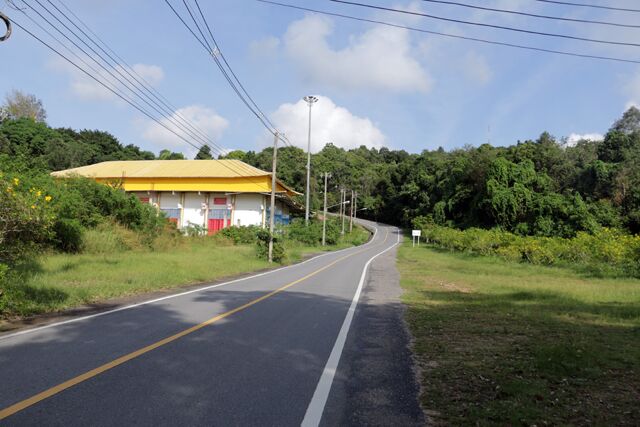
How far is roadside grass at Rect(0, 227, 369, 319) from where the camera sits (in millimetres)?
10078

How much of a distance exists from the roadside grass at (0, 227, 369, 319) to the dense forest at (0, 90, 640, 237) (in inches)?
306

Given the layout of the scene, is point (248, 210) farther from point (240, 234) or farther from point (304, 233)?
point (304, 233)

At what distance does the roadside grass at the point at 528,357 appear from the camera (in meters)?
4.81

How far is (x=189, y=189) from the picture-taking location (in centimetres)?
5547

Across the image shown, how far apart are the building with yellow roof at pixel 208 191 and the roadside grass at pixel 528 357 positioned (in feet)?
134

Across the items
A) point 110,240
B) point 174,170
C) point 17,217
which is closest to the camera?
point 17,217

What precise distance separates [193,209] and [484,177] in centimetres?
4409

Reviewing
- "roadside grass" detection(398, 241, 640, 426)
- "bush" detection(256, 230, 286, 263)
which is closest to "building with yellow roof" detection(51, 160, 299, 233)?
"bush" detection(256, 230, 286, 263)

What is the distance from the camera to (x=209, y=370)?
19.1 feet

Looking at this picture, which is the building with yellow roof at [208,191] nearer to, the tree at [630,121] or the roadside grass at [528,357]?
the roadside grass at [528,357]

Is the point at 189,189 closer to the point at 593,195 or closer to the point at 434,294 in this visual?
the point at 434,294

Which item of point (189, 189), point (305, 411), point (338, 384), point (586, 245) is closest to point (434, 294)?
point (338, 384)

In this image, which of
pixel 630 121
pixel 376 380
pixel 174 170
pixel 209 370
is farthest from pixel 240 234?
pixel 630 121

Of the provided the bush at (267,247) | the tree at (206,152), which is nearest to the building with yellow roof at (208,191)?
the tree at (206,152)
